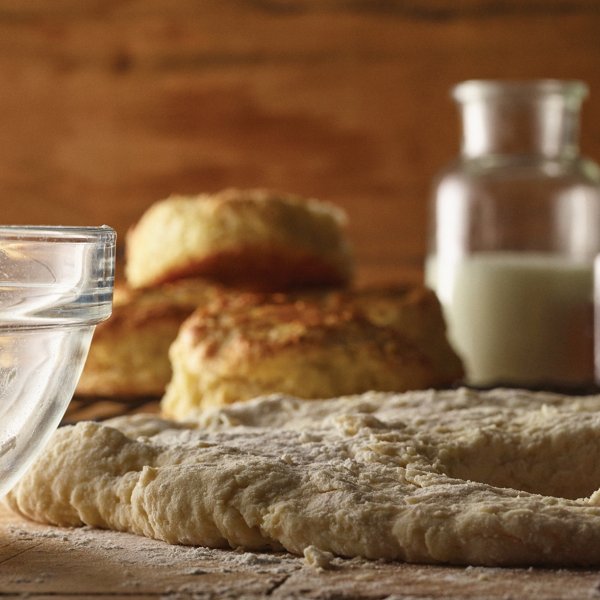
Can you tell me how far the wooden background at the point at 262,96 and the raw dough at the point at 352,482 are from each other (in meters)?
1.68

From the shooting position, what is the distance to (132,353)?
1.72 m

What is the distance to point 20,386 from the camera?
781 millimetres

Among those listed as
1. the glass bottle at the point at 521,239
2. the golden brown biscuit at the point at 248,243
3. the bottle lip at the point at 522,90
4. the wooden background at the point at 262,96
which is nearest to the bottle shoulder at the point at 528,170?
the glass bottle at the point at 521,239

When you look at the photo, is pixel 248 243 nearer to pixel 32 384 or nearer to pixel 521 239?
pixel 521 239

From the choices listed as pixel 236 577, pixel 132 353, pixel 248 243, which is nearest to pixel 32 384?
pixel 236 577

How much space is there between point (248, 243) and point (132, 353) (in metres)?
0.28

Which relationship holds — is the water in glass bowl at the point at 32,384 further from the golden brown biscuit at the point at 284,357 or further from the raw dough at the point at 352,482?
the golden brown biscuit at the point at 284,357

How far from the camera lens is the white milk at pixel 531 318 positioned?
199 centimetres

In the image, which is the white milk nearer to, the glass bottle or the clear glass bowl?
the glass bottle

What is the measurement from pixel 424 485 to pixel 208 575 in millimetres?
185

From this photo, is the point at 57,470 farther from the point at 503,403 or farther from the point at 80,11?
the point at 80,11

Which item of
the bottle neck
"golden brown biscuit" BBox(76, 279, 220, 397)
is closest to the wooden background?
the bottle neck

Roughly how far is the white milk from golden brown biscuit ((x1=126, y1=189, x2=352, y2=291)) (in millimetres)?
258

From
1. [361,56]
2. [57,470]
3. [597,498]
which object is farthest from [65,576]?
[361,56]
